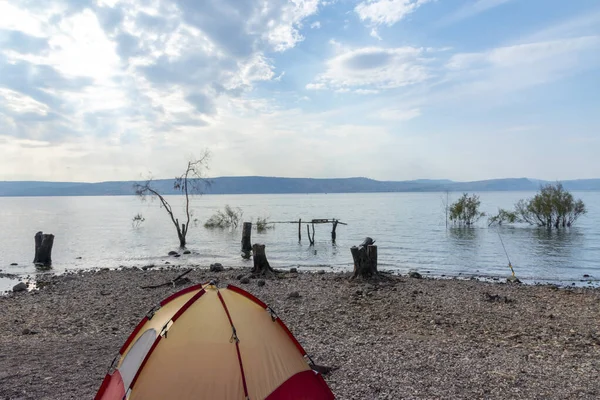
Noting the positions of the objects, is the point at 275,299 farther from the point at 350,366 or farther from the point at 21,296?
the point at 21,296

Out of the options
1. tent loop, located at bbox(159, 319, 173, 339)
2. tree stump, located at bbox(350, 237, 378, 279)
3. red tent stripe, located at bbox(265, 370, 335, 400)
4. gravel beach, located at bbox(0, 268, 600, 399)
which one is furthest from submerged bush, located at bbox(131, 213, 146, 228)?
red tent stripe, located at bbox(265, 370, 335, 400)

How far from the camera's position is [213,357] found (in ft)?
18.1

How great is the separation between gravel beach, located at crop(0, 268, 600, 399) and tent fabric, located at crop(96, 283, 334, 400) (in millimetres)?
882

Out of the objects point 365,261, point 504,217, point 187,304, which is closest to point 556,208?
point 504,217

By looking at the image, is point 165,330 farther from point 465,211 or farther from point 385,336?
point 465,211

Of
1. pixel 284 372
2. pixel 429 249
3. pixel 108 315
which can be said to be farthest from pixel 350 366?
pixel 429 249

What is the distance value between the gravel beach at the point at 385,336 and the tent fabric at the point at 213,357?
882 mm

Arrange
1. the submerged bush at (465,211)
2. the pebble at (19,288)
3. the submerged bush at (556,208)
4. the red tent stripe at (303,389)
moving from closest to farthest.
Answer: the red tent stripe at (303,389) → the pebble at (19,288) → the submerged bush at (556,208) → the submerged bush at (465,211)

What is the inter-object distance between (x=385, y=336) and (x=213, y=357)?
4845 mm

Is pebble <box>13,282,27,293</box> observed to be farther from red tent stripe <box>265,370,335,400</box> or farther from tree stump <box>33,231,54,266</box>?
red tent stripe <box>265,370,335,400</box>

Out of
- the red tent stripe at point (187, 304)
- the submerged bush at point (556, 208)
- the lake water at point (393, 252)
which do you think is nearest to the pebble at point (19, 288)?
the lake water at point (393, 252)

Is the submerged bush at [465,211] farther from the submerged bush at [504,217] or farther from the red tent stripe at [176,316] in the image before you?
the red tent stripe at [176,316]

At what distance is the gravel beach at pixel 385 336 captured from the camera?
6.51 m

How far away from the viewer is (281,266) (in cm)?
2464
